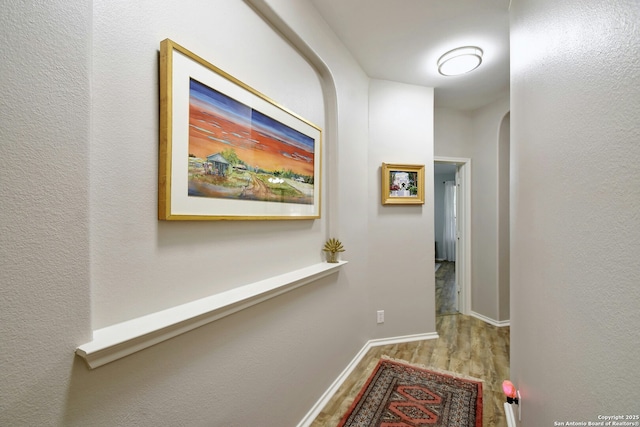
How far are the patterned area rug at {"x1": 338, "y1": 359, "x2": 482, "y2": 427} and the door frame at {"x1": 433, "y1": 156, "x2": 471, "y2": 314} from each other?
174cm

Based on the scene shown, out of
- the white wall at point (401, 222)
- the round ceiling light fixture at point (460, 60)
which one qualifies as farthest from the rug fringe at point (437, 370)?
the round ceiling light fixture at point (460, 60)

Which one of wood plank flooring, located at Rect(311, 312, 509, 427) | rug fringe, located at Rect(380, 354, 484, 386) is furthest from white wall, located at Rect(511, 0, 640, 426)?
rug fringe, located at Rect(380, 354, 484, 386)

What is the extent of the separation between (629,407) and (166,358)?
1.19 m

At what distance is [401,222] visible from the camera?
3.05m

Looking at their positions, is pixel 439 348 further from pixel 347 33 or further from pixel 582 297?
pixel 347 33

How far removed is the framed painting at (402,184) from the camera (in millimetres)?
2945

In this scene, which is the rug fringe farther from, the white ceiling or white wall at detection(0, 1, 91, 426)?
the white ceiling

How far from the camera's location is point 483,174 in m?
3.66

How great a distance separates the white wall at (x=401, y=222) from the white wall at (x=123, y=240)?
1.27 m

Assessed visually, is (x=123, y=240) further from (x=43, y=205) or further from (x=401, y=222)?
(x=401, y=222)

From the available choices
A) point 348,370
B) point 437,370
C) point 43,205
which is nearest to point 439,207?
point 437,370

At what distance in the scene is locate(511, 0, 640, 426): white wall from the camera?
1.82ft

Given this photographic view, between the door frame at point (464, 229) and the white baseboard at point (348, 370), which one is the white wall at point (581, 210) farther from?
the door frame at point (464, 229)

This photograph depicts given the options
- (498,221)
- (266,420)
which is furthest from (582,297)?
(498,221)
